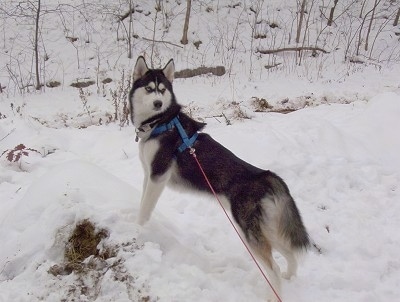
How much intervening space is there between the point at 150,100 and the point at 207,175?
797 mm

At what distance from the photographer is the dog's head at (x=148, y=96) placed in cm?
331

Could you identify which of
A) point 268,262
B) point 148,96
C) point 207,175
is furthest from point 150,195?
point 268,262

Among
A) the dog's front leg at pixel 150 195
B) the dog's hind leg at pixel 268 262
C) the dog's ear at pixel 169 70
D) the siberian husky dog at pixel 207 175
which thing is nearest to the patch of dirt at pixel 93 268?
the dog's front leg at pixel 150 195

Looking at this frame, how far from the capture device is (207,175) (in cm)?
314

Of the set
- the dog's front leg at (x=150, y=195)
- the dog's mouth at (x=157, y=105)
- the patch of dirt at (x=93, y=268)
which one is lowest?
the patch of dirt at (x=93, y=268)

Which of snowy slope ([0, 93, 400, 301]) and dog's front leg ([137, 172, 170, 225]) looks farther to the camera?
dog's front leg ([137, 172, 170, 225])

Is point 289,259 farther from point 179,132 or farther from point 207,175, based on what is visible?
point 179,132

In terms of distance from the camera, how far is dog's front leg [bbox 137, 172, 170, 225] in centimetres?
326

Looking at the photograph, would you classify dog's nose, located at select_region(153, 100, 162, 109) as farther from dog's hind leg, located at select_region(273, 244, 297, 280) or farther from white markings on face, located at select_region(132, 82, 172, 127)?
dog's hind leg, located at select_region(273, 244, 297, 280)

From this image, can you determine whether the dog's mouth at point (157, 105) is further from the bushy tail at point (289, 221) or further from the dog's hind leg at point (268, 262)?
the dog's hind leg at point (268, 262)

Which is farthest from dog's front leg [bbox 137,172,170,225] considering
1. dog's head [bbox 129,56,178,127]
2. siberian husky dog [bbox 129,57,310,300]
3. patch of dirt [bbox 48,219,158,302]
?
dog's head [bbox 129,56,178,127]

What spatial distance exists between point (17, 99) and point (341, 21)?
12007 millimetres

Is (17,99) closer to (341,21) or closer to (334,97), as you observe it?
(334,97)

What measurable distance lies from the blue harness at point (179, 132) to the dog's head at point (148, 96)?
104mm
